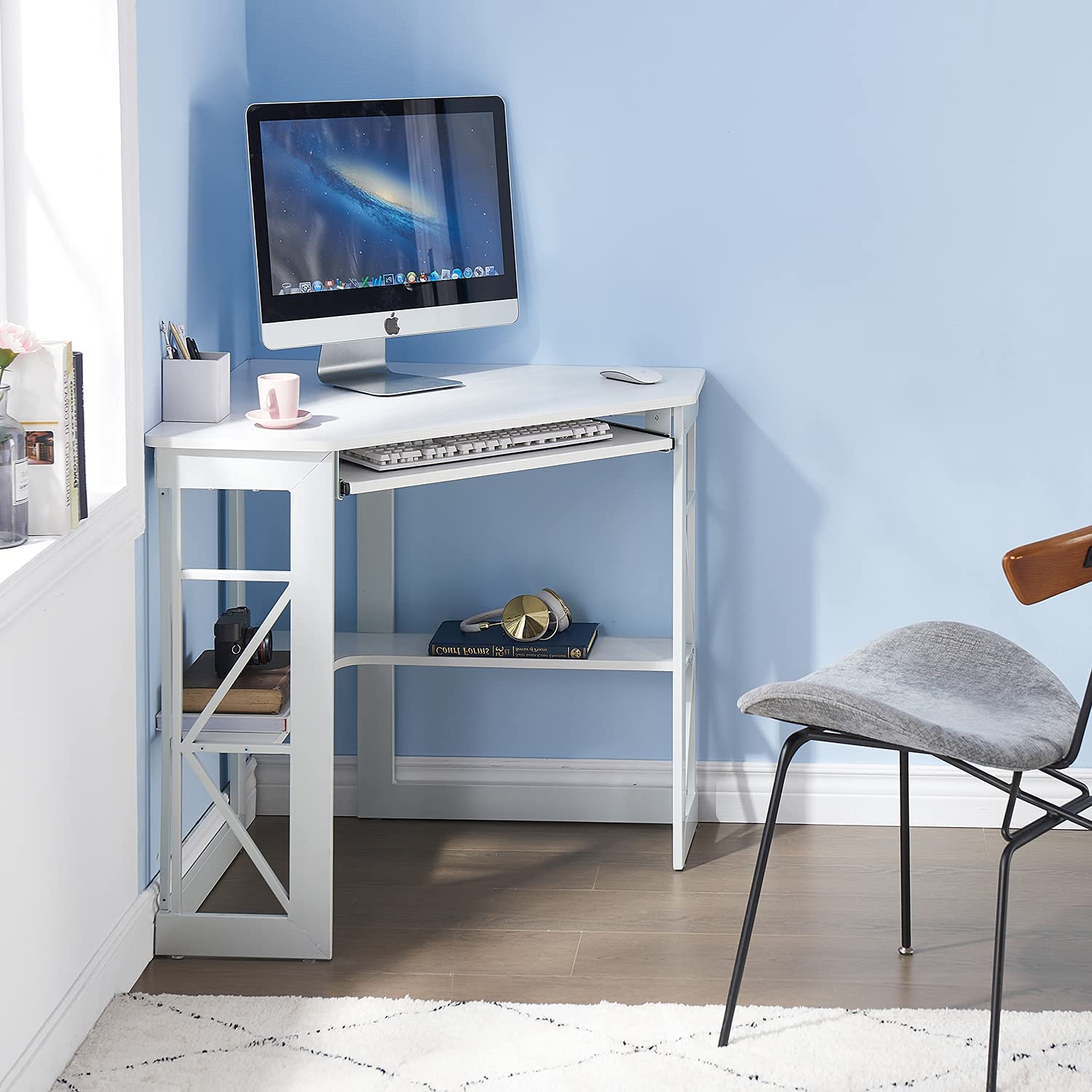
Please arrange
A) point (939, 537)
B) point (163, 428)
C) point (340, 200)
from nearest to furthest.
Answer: point (163, 428)
point (340, 200)
point (939, 537)

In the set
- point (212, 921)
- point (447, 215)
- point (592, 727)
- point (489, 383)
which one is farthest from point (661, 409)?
point (212, 921)

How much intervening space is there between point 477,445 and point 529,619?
46 cm

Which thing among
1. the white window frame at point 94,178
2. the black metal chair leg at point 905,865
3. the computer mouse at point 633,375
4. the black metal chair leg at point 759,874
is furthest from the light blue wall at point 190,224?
the black metal chair leg at point 905,865

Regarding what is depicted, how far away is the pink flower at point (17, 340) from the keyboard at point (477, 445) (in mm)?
527

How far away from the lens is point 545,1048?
197cm

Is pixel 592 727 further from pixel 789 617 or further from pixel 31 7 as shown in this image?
pixel 31 7

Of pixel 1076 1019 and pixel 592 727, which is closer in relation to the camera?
pixel 1076 1019

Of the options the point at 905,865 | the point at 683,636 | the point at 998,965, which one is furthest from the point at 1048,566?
the point at 683,636

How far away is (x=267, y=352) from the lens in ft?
9.13

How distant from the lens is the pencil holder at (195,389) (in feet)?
7.22

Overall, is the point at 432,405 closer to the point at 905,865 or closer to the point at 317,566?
the point at 317,566

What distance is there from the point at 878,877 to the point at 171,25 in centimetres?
185

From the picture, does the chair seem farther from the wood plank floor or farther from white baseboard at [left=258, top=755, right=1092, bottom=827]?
white baseboard at [left=258, top=755, right=1092, bottom=827]

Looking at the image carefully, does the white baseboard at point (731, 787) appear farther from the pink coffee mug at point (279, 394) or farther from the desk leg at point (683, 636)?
the pink coffee mug at point (279, 394)
